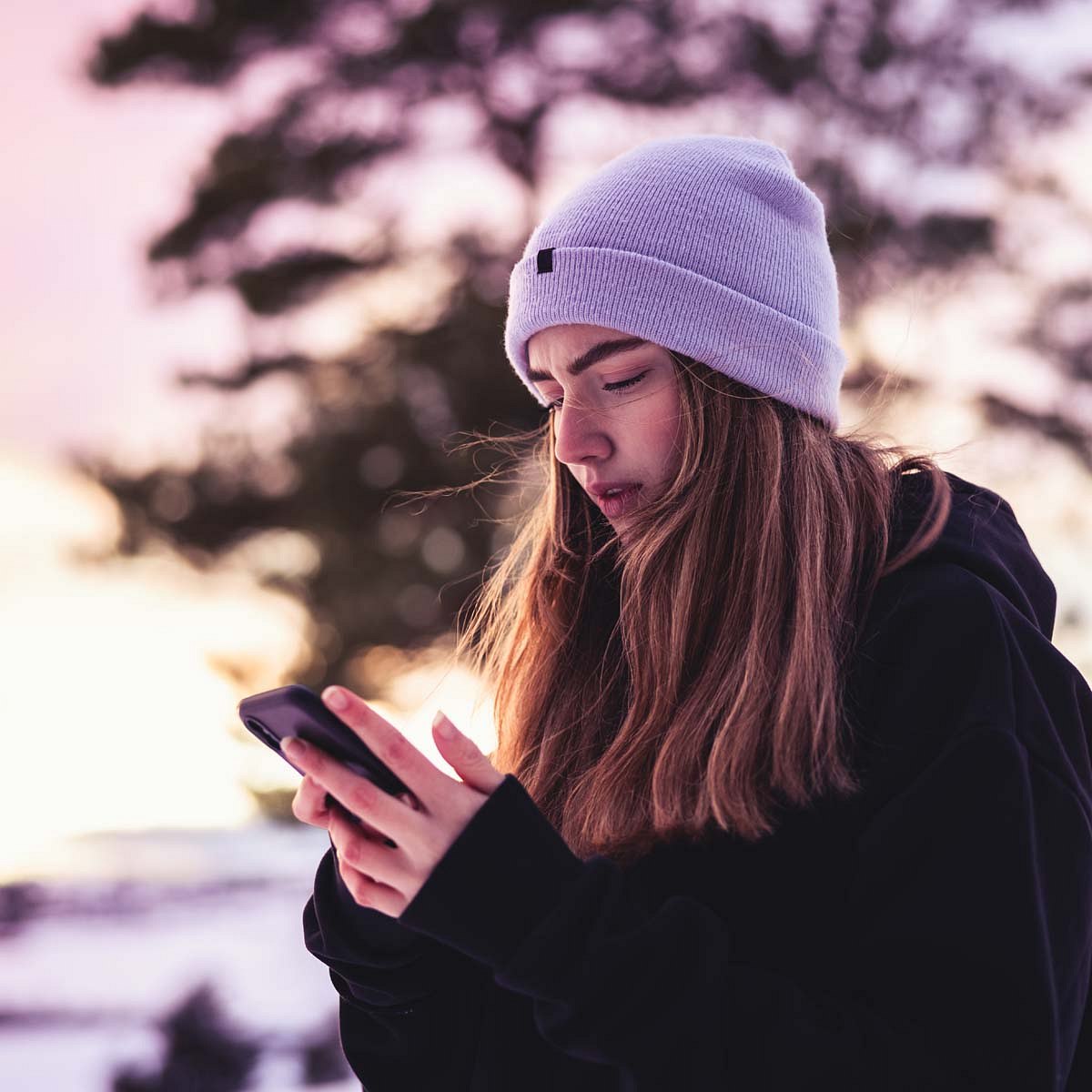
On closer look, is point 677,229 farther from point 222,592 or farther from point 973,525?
point 222,592

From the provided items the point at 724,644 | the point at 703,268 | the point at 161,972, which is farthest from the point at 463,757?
the point at 161,972

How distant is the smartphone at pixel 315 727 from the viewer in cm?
90

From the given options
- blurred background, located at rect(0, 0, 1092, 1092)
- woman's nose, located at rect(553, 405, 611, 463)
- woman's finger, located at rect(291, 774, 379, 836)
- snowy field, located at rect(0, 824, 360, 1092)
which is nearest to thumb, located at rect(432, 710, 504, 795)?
woman's finger, located at rect(291, 774, 379, 836)

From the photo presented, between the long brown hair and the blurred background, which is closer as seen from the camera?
the long brown hair

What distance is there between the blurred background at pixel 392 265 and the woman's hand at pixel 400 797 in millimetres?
3628

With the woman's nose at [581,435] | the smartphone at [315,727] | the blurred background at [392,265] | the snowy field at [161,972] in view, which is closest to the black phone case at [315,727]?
the smartphone at [315,727]

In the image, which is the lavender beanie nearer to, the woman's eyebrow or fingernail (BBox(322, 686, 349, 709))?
the woman's eyebrow

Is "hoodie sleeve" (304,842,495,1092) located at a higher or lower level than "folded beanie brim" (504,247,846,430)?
lower

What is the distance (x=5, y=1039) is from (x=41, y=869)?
2.49ft

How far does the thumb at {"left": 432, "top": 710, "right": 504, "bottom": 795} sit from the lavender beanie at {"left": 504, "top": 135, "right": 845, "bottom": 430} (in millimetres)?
469

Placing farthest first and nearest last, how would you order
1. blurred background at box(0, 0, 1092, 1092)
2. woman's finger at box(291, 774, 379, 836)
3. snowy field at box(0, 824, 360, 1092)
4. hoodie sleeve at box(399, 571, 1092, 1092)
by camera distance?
blurred background at box(0, 0, 1092, 1092), snowy field at box(0, 824, 360, 1092), woman's finger at box(291, 774, 379, 836), hoodie sleeve at box(399, 571, 1092, 1092)

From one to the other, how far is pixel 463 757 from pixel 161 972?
6.56 ft

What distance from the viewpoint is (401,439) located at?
4770mm

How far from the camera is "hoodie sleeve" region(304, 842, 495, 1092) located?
1.15 m
